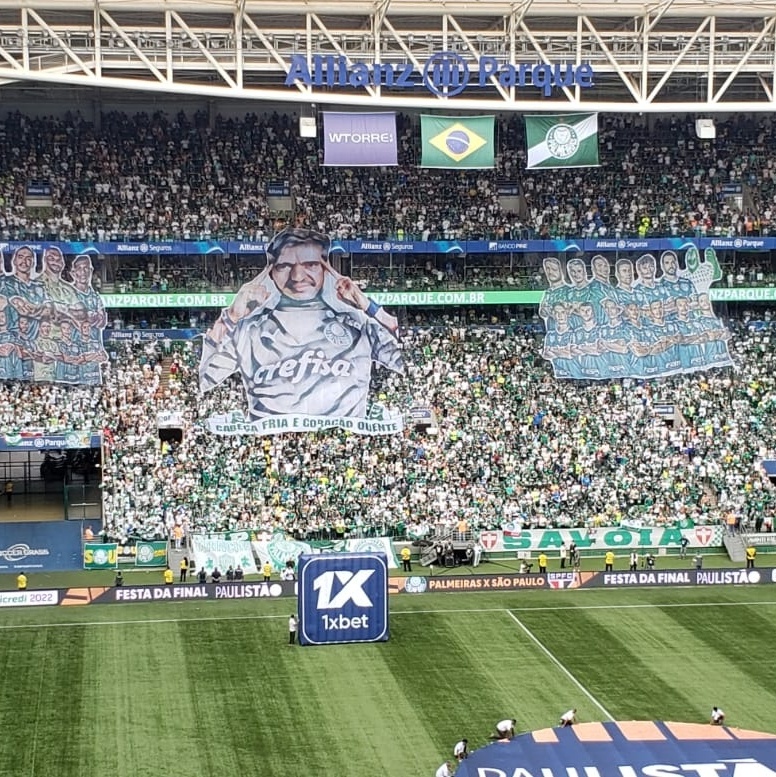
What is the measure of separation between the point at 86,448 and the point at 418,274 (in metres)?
13.9

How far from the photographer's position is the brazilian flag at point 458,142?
163ft

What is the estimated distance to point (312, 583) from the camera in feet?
110

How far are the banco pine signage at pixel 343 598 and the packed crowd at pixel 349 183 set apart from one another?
2067cm

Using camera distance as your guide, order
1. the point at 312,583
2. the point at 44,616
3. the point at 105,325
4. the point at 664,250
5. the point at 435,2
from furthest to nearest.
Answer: the point at 664,250, the point at 105,325, the point at 435,2, the point at 44,616, the point at 312,583

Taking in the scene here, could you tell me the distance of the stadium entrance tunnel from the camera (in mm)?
24594

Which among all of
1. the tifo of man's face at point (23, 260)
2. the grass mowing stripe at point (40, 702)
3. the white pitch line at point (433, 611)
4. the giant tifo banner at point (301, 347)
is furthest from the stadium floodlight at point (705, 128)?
the grass mowing stripe at point (40, 702)

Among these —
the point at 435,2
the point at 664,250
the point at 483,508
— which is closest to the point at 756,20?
the point at 664,250

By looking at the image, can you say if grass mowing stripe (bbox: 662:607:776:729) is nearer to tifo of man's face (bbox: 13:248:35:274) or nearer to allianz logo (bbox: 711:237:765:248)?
allianz logo (bbox: 711:237:765:248)

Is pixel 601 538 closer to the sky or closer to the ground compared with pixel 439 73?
closer to the ground

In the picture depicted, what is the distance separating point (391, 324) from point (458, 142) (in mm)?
7053

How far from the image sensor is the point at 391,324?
52.2m

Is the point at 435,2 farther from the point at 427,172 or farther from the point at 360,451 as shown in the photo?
the point at 360,451

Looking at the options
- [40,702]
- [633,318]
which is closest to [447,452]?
A: [633,318]

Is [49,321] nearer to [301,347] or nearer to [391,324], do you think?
[301,347]
